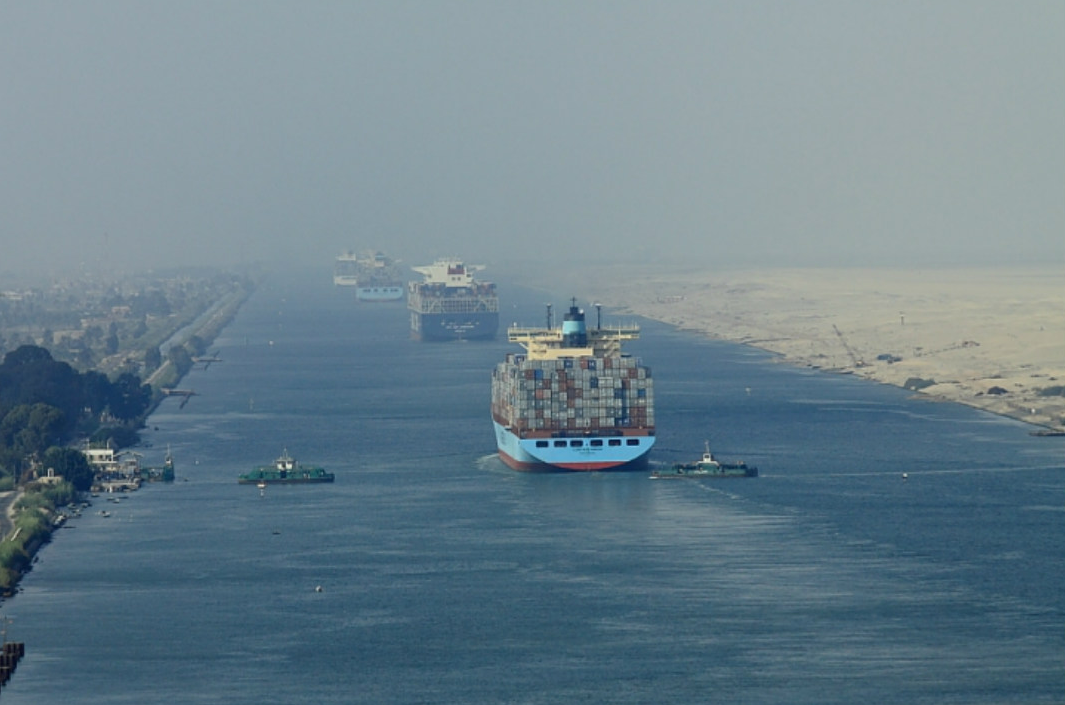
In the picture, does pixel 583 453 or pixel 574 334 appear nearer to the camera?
pixel 583 453

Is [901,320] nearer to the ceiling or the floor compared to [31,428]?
nearer to the floor

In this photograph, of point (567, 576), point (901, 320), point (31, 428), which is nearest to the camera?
point (567, 576)

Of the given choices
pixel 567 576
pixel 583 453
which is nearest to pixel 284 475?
pixel 583 453

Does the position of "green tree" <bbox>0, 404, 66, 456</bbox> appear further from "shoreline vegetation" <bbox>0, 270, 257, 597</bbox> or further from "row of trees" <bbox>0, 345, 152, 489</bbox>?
"shoreline vegetation" <bbox>0, 270, 257, 597</bbox>

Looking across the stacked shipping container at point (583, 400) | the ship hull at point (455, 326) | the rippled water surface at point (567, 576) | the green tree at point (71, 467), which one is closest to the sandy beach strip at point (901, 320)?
the ship hull at point (455, 326)

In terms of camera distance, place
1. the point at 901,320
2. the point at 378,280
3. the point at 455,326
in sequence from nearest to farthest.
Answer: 1. the point at 455,326
2. the point at 901,320
3. the point at 378,280

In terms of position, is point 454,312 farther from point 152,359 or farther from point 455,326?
point 152,359
